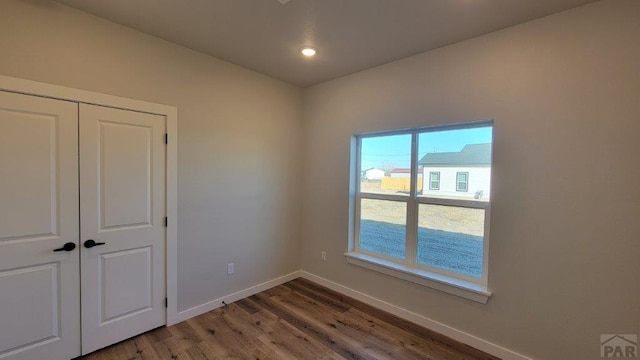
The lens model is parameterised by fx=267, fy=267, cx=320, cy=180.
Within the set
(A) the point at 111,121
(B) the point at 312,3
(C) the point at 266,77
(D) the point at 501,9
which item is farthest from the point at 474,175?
(A) the point at 111,121

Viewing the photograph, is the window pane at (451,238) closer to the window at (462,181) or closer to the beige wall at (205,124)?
the window at (462,181)

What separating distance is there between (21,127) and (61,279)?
114 cm

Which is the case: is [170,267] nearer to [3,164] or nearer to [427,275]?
[3,164]

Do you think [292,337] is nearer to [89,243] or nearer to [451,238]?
[451,238]

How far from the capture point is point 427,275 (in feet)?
8.59

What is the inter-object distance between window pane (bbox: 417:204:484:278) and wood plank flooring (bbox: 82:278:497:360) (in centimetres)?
66

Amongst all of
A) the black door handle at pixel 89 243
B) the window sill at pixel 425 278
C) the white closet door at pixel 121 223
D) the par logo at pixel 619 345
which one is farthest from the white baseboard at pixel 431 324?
the black door handle at pixel 89 243

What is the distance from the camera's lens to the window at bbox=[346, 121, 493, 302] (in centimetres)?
A: 243

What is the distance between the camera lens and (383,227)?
10.2 ft

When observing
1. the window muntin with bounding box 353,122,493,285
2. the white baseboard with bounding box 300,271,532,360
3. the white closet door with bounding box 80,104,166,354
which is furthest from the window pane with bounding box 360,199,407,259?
the white closet door with bounding box 80,104,166,354

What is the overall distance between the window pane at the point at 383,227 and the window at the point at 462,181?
1.94 feet

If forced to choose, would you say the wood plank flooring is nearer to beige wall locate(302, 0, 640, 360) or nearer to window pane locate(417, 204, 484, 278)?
beige wall locate(302, 0, 640, 360)

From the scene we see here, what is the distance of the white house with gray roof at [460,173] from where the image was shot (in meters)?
2.40

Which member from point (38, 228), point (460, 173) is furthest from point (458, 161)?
point (38, 228)
